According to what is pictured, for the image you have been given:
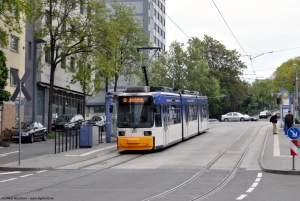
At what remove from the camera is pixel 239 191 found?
44.8ft

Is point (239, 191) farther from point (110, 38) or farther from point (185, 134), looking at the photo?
point (110, 38)

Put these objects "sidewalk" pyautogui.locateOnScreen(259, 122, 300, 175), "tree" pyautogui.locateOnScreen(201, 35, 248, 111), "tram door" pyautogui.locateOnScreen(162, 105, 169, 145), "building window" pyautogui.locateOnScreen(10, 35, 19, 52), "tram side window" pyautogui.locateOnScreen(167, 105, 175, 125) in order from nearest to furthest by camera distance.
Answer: "sidewalk" pyautogui.locateOnScreen(259, 122, 300, 175)
"tram door" pyautogui.locateOnScreen(162, 105, 169, 145)
"tram side window" pyautogui.locateOnScreen(167, 105, 175, 125)
"building window" pyautogui.locateOnScreen(10, 35, 19, 52)
"tree" pyautogui.locateOnScreen(201, 35, 248, 111)

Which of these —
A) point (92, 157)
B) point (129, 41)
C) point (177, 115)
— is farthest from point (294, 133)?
point (129, 41)

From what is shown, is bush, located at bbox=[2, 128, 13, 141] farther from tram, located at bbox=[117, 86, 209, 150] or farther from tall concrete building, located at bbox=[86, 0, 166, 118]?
tall concrete building, located at bbox=[86, 0, 166, 118]

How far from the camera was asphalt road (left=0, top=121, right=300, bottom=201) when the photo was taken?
1295 cm

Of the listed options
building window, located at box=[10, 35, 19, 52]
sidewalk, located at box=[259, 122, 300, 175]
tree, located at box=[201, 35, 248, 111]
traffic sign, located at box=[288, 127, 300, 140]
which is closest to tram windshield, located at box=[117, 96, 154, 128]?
sidewalk, located at box=[259, 122, 300, 175]

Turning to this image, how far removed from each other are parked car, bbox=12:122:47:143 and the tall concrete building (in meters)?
39.9

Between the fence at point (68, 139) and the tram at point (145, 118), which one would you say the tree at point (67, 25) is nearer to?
the fence at point (68, 139)

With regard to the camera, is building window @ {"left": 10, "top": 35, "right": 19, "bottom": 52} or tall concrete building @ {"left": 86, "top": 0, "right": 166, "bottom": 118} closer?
building window @ {"left": 10, "top": 35, "right": 19, "bottom": 52}

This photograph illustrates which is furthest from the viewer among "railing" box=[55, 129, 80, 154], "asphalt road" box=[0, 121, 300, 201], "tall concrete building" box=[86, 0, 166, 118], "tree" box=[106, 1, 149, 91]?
"tall concrete building" box=[86, 0, 166, 118]

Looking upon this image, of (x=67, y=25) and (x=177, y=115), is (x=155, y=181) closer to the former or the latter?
(x=177, y=115)

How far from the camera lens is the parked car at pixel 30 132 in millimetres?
37906

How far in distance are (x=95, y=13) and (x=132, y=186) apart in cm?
3176

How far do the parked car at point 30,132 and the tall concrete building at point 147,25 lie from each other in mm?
39877
